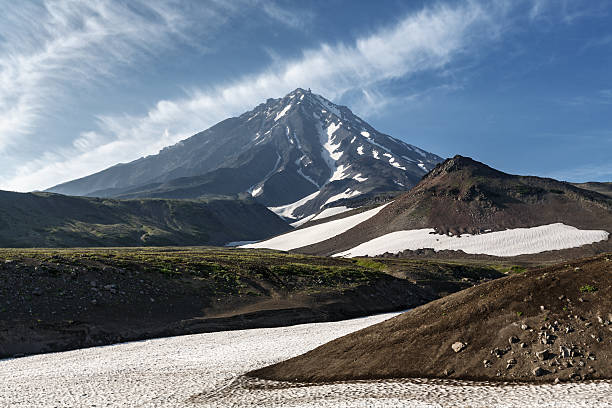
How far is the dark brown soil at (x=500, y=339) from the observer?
2198cm

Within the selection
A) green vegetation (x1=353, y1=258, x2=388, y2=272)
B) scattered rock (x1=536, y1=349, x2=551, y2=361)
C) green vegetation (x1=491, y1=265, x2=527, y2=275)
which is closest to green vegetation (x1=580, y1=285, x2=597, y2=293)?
scattered rock (x1=536, y1=349, x2=551, y2=361)

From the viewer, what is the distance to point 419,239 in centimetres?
17750

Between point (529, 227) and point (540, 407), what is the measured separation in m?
177

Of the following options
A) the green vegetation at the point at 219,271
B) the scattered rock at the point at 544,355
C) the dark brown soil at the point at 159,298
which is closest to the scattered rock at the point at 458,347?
→ the scattered rock at the point at 544,355

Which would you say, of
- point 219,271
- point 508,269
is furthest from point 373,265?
point 219,271

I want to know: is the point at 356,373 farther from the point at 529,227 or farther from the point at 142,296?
the point at 529,227

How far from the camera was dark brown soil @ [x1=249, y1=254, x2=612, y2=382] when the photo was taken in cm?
2198

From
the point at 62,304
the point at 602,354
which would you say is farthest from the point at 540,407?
the point at 62,304

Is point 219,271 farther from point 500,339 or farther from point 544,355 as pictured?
point 544,355

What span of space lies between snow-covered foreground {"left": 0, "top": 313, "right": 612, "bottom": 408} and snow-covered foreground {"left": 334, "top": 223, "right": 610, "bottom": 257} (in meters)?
130

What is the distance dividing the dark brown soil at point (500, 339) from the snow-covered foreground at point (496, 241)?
13894 centimetres

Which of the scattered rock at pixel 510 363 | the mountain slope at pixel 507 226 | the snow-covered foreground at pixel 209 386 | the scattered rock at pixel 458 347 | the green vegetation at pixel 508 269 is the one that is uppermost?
the mountain slope at pixel 507 226

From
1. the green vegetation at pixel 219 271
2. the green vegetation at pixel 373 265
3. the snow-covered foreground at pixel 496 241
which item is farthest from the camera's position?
the snow-covered foreground at pixel 496 241

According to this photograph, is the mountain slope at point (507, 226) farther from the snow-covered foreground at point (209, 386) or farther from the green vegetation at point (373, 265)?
the snow-covered foreground at point (209, 386)
